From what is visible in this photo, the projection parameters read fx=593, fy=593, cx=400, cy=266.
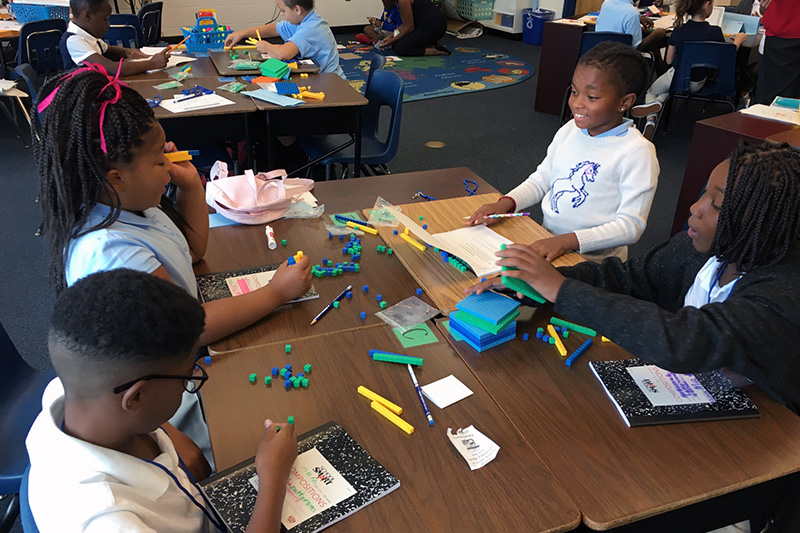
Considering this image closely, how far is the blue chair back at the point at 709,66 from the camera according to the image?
14.9ft

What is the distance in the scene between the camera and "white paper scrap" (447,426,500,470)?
1.01 metres

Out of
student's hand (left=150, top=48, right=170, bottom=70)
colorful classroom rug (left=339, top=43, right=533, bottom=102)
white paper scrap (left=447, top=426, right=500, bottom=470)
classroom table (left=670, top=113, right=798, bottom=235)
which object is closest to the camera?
white paper scrap (left=447, top=426, right=500, bottom=470)

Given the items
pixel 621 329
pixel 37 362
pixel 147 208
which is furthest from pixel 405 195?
pixel 37 362

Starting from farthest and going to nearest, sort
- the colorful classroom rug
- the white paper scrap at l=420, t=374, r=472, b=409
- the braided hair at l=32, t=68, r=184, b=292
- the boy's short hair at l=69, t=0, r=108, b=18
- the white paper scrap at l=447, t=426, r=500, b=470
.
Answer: the colorful classroom rug
the boy's short hair at l=69, t=0, r=108, b=18
the braided hair at l=32, t=68, r=184, b=292
the white paper scrap at l=420, t=374, r=472, b=409
the white paper scrap at l=447, t=426, r=500, b=470

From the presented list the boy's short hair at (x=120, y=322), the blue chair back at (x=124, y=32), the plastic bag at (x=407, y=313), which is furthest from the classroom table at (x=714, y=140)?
the blue chair back at (x=124, y=32)

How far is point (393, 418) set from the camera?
1093mm

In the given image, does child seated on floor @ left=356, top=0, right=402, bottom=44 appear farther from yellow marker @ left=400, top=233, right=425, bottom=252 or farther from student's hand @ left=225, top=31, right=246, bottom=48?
yellow marker @ left=400, top=233, right=425, bottom=252

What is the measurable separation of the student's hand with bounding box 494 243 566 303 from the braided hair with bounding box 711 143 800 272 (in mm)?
331

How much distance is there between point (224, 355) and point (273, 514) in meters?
0.46

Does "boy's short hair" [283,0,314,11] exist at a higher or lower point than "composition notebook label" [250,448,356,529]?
higher

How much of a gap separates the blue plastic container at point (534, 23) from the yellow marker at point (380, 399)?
26.0 feet

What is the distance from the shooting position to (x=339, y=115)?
3199 millimetres

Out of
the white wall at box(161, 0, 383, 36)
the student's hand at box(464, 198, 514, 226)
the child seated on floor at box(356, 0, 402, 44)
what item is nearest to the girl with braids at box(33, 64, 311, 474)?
the student's hand at box(464, 198, 514, 226)

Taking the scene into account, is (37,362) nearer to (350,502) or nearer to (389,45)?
(350,502)
